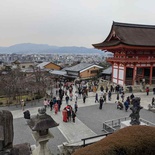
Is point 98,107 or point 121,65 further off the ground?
point 121,65

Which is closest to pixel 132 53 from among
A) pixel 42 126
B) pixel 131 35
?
pixel 131 35

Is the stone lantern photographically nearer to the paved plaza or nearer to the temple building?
the paved plaza

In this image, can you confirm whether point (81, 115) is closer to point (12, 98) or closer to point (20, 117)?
point (20, 117)

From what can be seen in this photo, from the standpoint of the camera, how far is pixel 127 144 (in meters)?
6.13

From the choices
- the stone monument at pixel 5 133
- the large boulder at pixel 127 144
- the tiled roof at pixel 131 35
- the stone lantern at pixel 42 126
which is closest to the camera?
the large boulder at pixel 127 144

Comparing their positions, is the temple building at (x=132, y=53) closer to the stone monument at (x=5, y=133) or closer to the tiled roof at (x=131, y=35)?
the tiled roof at (x=131, y=35)

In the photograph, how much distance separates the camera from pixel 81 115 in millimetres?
16719

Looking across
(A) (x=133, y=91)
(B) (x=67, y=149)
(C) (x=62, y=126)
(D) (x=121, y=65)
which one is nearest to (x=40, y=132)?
(B) (x=67, y=149)

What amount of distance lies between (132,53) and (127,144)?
23915 mm

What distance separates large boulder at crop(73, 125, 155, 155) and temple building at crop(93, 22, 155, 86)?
20.6 m

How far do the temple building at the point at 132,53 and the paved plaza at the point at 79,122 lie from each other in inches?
327

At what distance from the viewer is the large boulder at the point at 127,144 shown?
18.2 ft

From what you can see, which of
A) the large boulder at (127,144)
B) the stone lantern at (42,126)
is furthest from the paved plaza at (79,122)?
the large boulder at (127,144)

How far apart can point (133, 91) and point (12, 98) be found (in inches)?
668
